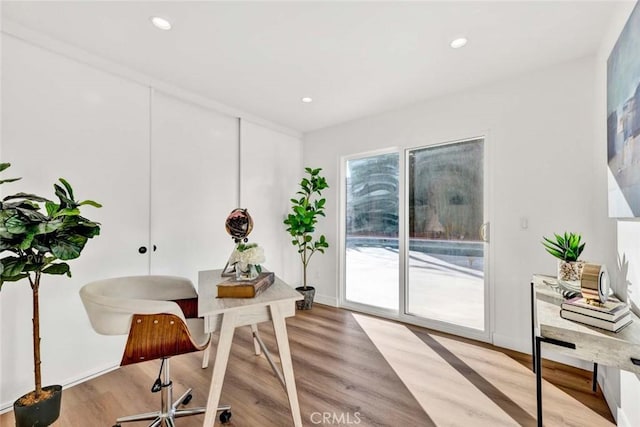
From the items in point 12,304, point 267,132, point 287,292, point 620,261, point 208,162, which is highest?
point 267,132

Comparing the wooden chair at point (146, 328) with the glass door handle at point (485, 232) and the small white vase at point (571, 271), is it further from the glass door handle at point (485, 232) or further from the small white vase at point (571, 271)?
the glass door handle at point (485, 232)

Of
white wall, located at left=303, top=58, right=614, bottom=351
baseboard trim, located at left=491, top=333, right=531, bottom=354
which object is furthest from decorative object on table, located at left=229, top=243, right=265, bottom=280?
baseboard trim, located at left=491, top=333, right=531, bottom=354

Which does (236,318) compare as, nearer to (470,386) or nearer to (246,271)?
(246,271)

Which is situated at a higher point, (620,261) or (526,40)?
(526,40)

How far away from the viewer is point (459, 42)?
6.95ft

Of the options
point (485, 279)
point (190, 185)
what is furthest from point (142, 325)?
point (485, 279)

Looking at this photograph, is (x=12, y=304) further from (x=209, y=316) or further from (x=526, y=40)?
(x=526, y=40)

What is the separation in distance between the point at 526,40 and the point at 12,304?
410 centimetres

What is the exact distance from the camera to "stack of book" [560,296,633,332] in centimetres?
120

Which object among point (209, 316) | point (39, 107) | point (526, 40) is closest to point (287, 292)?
point (209, 316)

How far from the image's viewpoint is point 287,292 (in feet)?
5.38

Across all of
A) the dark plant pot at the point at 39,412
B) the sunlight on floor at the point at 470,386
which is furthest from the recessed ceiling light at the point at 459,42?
the dark plant pot at the point at 39,412

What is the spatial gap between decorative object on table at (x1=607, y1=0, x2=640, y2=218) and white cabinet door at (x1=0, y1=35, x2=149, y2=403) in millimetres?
3387

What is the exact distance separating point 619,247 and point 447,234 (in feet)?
4.68
